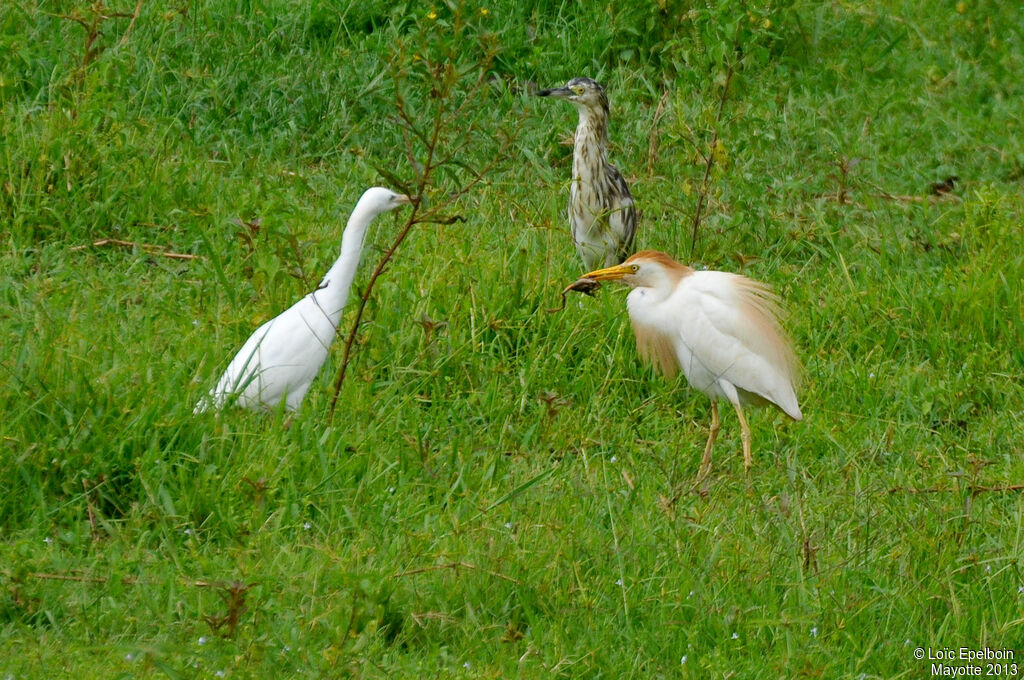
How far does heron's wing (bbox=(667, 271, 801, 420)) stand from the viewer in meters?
4.77

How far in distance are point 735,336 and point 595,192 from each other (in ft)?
5.33

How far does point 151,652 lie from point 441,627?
753 mm

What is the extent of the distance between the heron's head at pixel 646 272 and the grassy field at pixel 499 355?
338mm

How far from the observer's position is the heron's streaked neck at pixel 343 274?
15.5 feet

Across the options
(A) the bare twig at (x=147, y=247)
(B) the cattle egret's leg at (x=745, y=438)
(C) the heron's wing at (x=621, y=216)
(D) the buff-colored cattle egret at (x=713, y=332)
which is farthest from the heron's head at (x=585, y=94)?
(B) the cattle egret's leg at (x=745, y=438)

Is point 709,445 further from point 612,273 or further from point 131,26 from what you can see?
point 131,26

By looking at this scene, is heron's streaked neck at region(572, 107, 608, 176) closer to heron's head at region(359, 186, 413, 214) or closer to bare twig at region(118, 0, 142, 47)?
heron's head at region(359, 186, 413, 214)

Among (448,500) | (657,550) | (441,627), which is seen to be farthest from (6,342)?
(657,550)

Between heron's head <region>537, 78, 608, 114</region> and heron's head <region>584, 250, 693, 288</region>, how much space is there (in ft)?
5.63

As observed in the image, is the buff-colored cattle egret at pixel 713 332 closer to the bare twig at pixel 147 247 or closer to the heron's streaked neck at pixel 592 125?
the heron's streaked neck at pixel 592 125

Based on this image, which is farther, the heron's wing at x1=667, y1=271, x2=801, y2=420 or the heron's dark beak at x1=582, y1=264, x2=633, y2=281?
the heron's dark beak at x1=582, y1=264, x2=633, y2=281

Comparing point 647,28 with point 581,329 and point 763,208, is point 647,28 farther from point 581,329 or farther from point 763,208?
point 581,329

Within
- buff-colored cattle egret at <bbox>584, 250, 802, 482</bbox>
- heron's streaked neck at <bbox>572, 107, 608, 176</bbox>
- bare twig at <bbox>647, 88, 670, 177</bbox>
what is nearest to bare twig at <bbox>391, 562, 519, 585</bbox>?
buff-colored cattle egret at <bbox>584, 250, 802, 482</bbox>

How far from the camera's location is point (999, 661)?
351 cm
